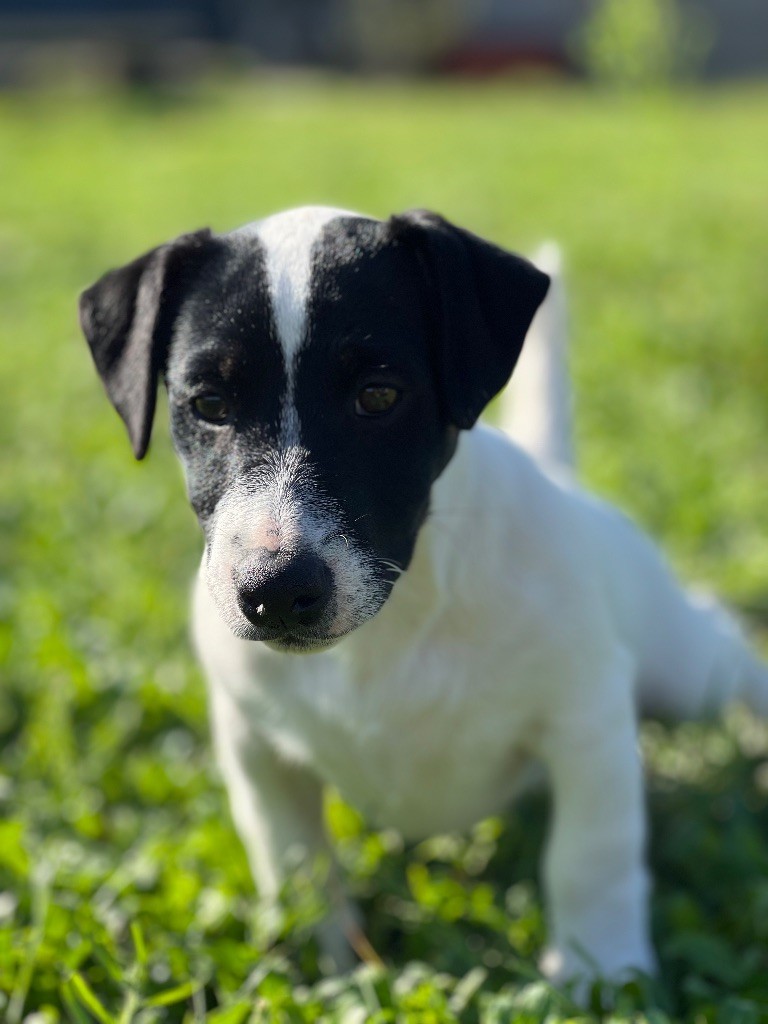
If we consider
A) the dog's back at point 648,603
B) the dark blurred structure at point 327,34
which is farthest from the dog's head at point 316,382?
the dark blurred structure at point 327,34

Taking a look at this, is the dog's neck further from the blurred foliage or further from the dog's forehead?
the blurred foliage

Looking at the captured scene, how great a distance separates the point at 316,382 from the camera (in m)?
2.32

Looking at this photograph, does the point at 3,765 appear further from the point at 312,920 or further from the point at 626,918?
the point at 626,918

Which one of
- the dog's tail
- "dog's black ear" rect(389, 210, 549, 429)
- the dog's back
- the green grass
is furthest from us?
the dog's tail

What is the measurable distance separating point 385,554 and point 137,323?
2.42 ft

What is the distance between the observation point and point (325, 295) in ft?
7.70

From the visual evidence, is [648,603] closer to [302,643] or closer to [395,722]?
[395,722]

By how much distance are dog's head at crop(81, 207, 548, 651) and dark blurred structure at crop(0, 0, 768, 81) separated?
25.7m

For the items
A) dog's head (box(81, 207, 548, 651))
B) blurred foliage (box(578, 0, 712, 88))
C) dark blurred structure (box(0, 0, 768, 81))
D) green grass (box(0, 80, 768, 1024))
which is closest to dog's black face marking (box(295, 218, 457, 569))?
dog's head (box(81, 207, 548, 651))

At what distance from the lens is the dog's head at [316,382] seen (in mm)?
2250

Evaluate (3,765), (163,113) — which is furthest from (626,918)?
(163,113)

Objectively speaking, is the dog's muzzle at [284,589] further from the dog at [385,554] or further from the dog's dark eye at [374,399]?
the dog's dark eye at [374,399]

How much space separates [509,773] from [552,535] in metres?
0.61

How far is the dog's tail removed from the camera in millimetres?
3756
